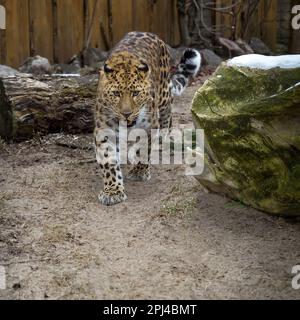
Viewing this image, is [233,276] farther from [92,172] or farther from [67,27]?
Answer: [67,27]

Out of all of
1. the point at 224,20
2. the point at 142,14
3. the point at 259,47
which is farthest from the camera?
the point at 259,47

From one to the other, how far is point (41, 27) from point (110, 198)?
4550 mm

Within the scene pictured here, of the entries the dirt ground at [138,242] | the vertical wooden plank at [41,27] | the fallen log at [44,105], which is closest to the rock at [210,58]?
the vertical wooden plank at [41,27]

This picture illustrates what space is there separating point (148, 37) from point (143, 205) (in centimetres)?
186

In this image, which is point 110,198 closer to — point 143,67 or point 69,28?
point 143,67

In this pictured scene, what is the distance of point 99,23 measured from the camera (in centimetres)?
967

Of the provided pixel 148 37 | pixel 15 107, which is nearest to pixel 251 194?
pixel 148 37

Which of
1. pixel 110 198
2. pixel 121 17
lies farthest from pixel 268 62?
pixel 121 17

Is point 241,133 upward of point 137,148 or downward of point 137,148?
upward

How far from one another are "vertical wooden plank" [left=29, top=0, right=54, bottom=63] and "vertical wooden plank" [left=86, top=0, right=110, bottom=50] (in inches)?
26.2

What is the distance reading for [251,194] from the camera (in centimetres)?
445

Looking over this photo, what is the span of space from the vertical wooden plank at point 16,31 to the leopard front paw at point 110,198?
413cm

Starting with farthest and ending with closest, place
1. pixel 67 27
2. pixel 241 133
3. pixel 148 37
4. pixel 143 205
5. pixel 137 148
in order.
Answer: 1. pixel 67 27
2. pixel 148 37
3. pixel 137 148
4. pixel 143 205
5. pixel 241 133

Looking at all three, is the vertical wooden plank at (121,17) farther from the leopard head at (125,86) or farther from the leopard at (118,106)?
the leopard head at (125,86)
